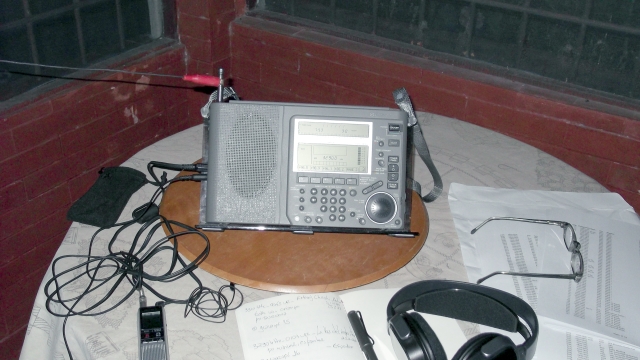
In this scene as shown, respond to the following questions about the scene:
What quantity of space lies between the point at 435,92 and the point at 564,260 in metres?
0.81

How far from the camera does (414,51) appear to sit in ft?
6.05

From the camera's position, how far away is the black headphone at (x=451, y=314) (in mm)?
835

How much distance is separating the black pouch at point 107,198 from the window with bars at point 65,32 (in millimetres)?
466

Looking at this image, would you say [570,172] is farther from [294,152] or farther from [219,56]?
[219,56]

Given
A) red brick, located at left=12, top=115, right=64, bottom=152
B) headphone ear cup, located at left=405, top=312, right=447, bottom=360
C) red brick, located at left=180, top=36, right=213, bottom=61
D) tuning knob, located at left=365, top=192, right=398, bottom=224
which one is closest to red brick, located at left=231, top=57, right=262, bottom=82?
red brick, located at left=180, top=36, right=213, bottom=61

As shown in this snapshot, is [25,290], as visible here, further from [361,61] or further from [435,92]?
[435,92]

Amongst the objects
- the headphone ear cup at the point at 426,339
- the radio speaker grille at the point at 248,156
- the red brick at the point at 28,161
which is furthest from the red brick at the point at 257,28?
the headphone ear cup at the point at 426,339

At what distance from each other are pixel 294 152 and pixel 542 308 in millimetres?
506

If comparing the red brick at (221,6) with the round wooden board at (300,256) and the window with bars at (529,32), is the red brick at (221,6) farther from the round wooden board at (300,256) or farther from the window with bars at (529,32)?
the round wooden board at (300,256)

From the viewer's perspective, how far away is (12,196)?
4.98 feet

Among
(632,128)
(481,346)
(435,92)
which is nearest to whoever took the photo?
(481,346)

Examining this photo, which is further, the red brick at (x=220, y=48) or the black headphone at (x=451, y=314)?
the red brick at (x=220, y=48)

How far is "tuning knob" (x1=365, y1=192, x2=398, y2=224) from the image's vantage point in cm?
106

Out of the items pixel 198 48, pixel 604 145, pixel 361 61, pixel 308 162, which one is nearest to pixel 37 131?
pixel 198 48
